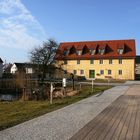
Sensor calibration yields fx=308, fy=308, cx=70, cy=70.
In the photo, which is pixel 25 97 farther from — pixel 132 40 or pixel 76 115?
pixel 132 40

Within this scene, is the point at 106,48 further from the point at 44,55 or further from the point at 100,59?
the point at 44,55

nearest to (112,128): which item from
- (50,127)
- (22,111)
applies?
(50,127)

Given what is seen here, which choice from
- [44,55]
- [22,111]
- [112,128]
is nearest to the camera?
[112,128]

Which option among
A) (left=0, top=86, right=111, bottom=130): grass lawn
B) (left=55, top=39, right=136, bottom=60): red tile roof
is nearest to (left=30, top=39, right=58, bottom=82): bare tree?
(left=55, top=39, right=136, bottom=60): red tile roof

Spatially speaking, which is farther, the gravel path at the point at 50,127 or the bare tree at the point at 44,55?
the bare tree at the point at 44,55

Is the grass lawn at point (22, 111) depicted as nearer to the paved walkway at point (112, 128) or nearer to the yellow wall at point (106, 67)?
the paved walkway at point (112, 128)

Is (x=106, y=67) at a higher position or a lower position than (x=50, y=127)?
higher

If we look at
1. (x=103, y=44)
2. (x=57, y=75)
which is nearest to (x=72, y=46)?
(x=103, y=44)

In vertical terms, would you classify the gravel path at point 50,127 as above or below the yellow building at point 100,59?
below

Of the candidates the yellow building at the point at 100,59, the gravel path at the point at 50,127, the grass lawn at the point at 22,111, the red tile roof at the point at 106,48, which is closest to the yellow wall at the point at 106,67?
the yellow building at the point at 100,59

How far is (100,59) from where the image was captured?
67.4 m

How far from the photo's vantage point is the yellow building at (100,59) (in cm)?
6506

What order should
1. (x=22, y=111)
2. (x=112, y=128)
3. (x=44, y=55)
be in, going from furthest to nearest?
1. (x=44, y=55)
2. (x=22, y=111)
3. (x=112, y=128)

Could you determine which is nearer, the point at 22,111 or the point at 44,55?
the point at 22,111
